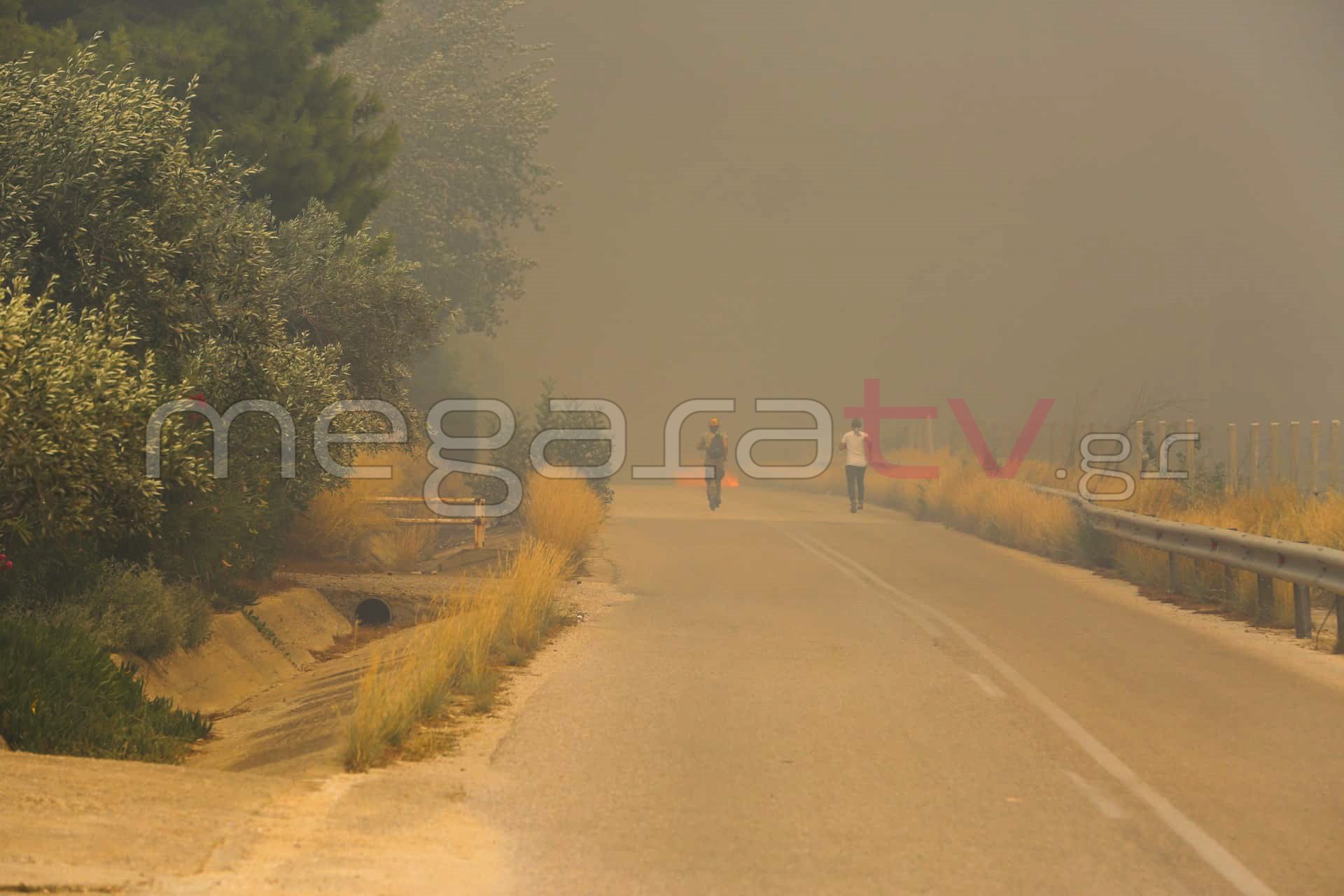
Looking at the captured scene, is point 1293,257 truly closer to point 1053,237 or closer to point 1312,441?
point 1053,237

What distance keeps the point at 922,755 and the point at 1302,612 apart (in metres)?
7.08

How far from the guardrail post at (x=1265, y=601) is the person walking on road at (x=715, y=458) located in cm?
1767

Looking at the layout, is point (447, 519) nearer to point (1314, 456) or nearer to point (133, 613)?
point (133, 613)

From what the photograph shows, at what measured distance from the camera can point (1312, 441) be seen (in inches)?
1004

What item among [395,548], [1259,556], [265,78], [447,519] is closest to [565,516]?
[447,519]

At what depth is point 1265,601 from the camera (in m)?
15.3

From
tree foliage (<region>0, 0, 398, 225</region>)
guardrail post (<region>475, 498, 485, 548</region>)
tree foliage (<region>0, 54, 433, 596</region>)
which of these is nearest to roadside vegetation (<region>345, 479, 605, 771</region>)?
tree foliage (<region>0, 54, 433, 596</region>)

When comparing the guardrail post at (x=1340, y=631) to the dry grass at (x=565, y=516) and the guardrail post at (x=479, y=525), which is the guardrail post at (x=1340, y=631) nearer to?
the dry grass at (x=565, y=516)

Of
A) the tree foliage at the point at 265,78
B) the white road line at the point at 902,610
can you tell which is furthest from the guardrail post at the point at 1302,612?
the tree foliage at the point at 265,78

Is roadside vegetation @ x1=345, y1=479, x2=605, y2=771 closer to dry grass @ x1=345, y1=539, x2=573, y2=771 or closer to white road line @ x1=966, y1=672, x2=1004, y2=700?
dry grass @ x1=345, y1=539, x2=573, y2=771

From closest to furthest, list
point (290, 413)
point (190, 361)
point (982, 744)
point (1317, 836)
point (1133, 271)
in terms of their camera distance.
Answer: point (1317, 836)
point (982, 744)
point (190, 361)
point (290, 413)
point (1133, 271)

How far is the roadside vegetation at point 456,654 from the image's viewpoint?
849 cm

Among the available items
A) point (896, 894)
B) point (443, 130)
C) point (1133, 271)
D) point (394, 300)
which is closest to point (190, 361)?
point (394, 300)

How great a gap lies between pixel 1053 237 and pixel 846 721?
115 meters
